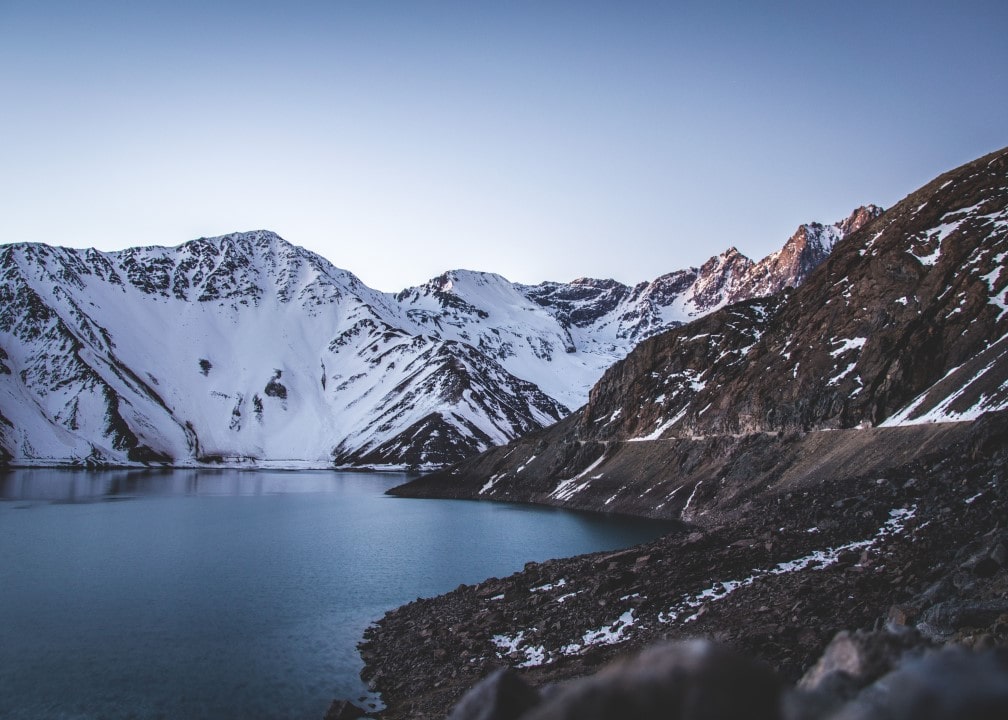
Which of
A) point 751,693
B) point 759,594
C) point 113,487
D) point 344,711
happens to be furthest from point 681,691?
point 113,487

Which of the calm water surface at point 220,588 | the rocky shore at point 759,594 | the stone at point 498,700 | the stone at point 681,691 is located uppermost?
the stone at point 681,691

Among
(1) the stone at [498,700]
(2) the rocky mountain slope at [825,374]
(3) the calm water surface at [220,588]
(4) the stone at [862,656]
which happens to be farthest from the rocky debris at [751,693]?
(2) the rocky mountain slope at [825,374]

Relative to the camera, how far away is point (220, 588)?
4966 cm

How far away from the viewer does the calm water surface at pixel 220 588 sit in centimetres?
2917

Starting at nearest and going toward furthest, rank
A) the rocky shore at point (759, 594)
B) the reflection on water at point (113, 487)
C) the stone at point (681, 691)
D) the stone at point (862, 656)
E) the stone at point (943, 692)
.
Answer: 1. the stone at point (943, 692)
2. the stone at point (681, 691)
3. the stone at point (862, 656)
4. the rocky shore at point (759, 594)
5. the reflection on water at point (113, 487)

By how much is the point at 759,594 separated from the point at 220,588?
3964cm

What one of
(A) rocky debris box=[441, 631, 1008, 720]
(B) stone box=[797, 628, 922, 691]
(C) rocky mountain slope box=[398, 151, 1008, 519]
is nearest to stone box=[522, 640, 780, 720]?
(A) rocky debris box=[441, 631, 1008, 720]

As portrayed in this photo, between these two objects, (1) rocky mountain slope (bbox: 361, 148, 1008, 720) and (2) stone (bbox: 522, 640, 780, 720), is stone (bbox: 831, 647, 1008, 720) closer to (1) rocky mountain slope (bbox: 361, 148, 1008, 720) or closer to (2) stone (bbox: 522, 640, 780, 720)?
(1) rocky mountain slope (bbox: 361, 148, 1008, 720)

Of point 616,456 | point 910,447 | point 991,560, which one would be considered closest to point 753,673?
point 991,560

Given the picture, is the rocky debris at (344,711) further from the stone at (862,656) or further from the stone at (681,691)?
the stone at (681,691)

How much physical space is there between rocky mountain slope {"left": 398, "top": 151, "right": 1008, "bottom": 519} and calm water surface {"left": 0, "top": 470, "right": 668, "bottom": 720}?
11845 mm

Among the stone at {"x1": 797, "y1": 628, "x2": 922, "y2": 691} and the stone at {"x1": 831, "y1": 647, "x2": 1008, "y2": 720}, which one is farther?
the stone at {"x1": 797, "y1": 628, "x2": 922, "y2": 691}

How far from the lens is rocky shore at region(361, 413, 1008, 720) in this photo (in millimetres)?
22094

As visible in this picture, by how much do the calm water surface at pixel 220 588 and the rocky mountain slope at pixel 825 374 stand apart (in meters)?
11.8
